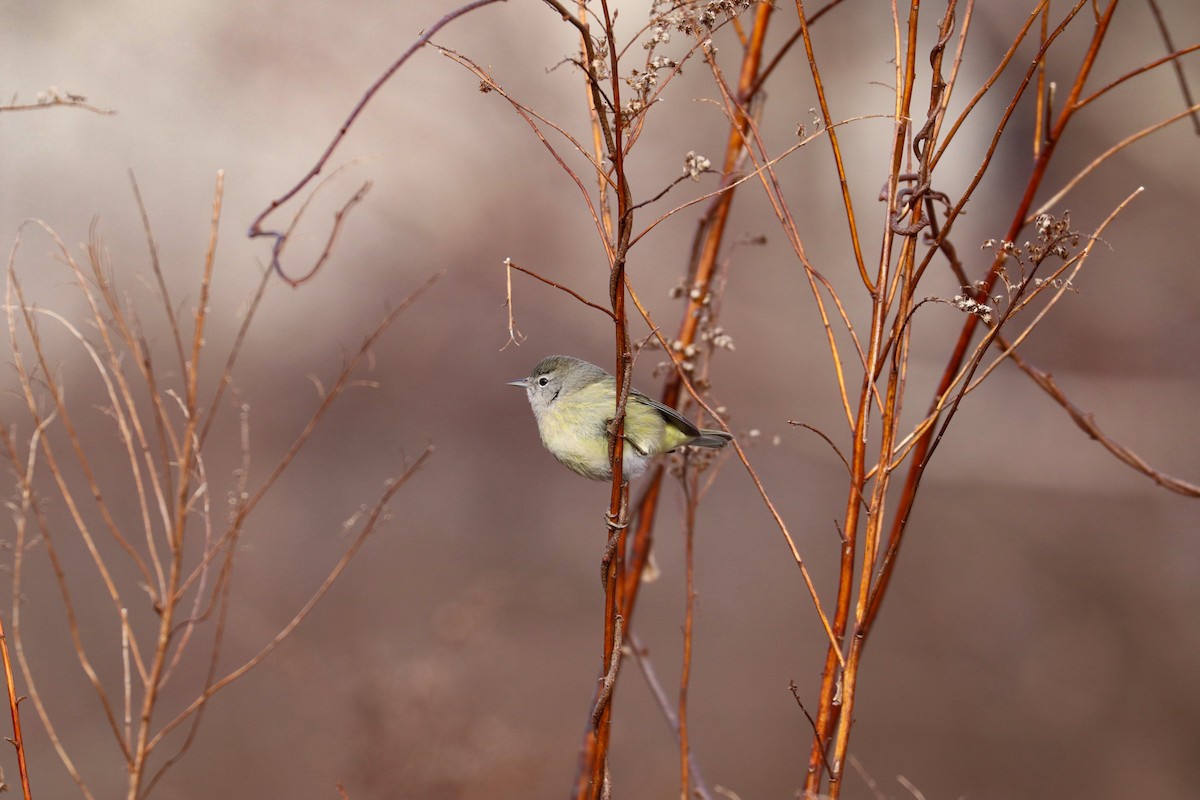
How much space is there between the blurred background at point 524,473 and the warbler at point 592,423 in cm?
258

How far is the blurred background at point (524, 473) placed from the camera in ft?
15.8

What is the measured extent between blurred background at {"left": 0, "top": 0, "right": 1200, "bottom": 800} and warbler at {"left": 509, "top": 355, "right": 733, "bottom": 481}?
2579 mm

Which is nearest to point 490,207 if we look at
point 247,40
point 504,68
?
point 504,68

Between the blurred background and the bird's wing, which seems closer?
the bird's wing

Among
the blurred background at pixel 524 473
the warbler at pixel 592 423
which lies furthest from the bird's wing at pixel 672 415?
the blurred background at pixel 524 473

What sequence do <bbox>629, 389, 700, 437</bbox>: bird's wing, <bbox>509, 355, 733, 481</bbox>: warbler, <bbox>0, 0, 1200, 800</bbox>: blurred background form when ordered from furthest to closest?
<bbox>0, 0, 1200, 800</bbox>: blurred background, <bbox>509, 355, 733, 481</bbox>: warbler, <bbox>629, 389, 700, 437</bbox>: bird's wing

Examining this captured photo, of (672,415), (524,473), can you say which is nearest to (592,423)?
(672,415)

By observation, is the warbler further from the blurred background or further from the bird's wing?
the blurred background

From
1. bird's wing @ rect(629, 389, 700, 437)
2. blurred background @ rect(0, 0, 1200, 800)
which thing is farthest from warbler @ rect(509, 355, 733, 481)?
blurred background @ rect(0, 0, 1200, 800)

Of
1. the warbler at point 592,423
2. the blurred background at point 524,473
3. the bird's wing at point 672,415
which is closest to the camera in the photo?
the bird's wing at point 672,415

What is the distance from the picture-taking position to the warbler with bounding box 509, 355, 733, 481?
7.00 ft

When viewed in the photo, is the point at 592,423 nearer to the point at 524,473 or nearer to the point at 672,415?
the point at 672,415

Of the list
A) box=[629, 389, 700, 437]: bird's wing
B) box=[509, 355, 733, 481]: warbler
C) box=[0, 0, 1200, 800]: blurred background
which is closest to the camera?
box=[629, 389, 700, 437]: bird's wing

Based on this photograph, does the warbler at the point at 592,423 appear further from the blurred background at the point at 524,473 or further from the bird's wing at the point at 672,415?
the blurred background at the point at 524,473
